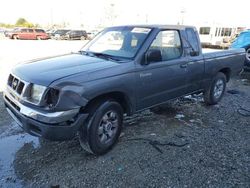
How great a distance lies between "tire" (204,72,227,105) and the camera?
580 cm

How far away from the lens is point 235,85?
27.6ft

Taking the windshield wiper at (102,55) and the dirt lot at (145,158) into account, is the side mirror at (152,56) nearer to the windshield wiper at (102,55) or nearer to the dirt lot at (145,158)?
the windshield wiper at (102,55)

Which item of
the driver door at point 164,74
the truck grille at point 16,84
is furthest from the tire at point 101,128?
the truck grille at point 16,84

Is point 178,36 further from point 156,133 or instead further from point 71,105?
point 71,105

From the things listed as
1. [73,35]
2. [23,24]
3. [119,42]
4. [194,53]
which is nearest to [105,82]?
[119,42]

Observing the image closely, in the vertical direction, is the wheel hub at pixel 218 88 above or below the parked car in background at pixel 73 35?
above

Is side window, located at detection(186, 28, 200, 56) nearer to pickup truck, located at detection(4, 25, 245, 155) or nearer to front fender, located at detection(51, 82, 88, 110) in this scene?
pickup truck, located at detection(4, 25, 245, 155)

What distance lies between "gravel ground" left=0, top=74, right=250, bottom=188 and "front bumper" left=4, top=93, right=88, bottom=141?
57 centimetres

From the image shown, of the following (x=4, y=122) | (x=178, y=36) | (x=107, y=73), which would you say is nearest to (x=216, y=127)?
(x=178, y=36)

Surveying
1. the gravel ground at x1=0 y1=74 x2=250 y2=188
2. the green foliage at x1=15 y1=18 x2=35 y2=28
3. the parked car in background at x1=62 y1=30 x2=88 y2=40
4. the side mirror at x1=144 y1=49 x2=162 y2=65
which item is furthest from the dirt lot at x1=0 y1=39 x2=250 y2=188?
the green foliage at x1=15 y1=18 x2=35 y2=28

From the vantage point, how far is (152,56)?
12.3 ft

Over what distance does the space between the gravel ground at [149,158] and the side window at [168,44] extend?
1.33 metres

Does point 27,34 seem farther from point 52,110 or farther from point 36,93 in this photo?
point 52,110

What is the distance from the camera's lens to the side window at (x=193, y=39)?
4909mm
